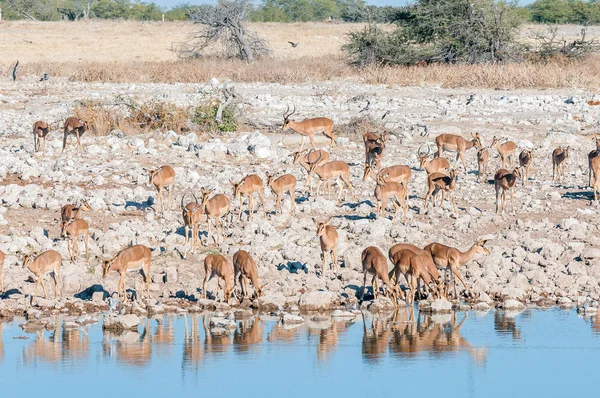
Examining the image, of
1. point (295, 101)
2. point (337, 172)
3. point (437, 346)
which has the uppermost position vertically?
point (295, 101)

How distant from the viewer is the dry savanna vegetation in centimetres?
3122

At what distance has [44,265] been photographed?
11711 mm

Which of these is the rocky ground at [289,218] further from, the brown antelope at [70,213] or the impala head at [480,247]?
the impala head at [480,247]

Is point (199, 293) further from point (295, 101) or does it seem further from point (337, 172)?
point (295, 101)

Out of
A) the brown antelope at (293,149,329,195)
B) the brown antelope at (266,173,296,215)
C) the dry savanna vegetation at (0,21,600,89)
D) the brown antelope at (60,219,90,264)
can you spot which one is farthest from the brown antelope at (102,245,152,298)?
the dry savanna vegetation at (0,21,600,89)

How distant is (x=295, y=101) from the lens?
27016 millimetres

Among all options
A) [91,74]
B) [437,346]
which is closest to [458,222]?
[437,346]

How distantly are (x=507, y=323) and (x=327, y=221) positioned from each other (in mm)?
2894

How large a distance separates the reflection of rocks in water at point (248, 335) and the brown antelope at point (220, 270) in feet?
1.72

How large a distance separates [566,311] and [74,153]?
10450 millimetres

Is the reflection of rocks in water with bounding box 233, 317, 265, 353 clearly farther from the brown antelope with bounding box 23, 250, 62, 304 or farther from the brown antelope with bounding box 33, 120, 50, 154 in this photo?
the brown antelope with bounding box 33, 120, 50, 154

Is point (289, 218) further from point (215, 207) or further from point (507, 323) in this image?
point (507, 323)

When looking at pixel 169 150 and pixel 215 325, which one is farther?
pixel 169 150

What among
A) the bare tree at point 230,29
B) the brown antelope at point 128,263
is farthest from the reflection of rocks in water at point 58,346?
the bare tree at point 230,29
